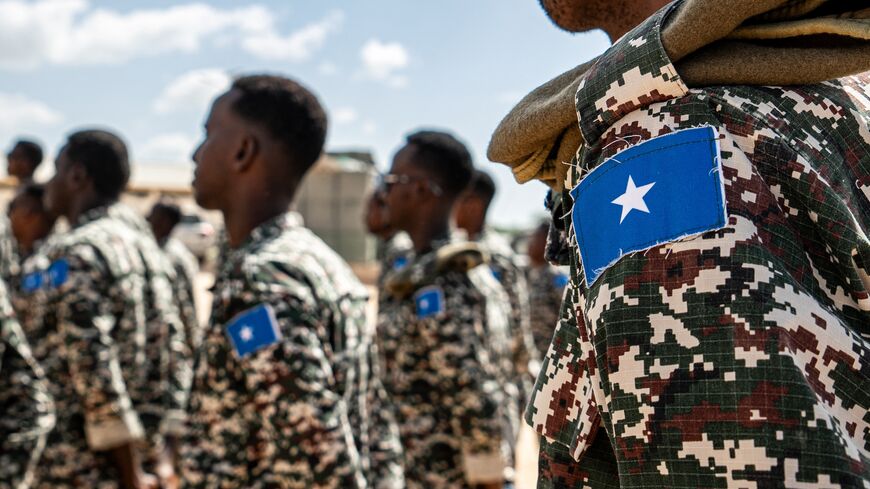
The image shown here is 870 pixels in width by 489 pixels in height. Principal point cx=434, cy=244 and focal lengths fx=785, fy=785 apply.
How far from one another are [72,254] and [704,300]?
358 centimetres

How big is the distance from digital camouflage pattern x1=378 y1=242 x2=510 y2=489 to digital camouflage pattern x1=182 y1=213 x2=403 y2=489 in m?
1.30

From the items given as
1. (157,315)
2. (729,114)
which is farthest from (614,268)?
(157,315)

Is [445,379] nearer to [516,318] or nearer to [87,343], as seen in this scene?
[87,343]

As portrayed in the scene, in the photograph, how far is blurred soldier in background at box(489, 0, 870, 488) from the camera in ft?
2.51

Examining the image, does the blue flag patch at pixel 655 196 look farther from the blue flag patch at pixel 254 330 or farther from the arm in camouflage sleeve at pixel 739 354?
the blue flag patch at pixel 254 330

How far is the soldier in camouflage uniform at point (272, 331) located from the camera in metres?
2.11

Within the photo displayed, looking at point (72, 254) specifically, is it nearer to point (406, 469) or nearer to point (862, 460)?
point (406, 469)

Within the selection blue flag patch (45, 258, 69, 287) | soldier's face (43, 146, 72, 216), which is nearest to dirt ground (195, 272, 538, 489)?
soldier's face (43, 146, 72, 216)

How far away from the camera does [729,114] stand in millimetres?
869

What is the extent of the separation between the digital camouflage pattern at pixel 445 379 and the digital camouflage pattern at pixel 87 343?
131cm

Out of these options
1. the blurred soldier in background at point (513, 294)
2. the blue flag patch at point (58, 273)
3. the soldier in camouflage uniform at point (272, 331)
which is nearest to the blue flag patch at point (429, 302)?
the soldier in camouflage uniform at point (272, 331)

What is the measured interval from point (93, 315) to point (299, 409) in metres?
2.01

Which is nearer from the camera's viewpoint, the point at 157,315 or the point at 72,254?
the point at 72,254

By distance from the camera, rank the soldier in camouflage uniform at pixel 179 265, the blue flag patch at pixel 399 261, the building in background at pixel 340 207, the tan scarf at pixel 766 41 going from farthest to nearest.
Answer: the building in background at pixel 340 207 → the soldier in camouflage uniform at pixel 179 265 → the blue flag patch at pixel 399 261 → the tan scarf at pixel 766 41
